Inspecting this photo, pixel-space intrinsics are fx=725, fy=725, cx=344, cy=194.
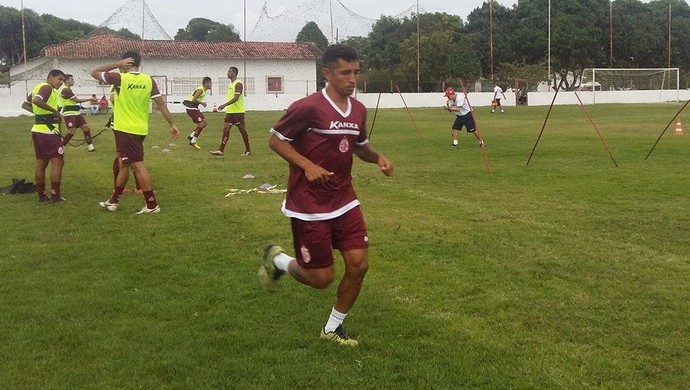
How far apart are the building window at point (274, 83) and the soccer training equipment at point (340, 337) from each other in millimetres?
58680

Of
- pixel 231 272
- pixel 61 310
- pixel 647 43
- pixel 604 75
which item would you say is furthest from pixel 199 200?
pixel 647 43

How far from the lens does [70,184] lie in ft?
41.8

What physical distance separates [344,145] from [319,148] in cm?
17

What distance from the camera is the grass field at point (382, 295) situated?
4.34 metres

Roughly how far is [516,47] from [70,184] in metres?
59.9

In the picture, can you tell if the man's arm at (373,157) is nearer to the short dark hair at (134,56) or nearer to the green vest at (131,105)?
the short dark hair at (134,56)

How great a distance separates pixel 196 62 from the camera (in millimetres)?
60719

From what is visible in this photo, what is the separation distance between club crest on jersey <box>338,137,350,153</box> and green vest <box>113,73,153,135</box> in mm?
5427

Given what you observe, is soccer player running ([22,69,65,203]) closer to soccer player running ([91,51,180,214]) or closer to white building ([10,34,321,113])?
soccer player running ([91,51,180,214])

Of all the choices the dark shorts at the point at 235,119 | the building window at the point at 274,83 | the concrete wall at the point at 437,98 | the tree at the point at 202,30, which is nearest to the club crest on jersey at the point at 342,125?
the dark shorts at the point at 235,119

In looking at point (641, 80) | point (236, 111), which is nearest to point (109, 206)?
point (236, 111)

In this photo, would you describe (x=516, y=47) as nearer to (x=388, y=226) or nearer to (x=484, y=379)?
(x=388, y=226)

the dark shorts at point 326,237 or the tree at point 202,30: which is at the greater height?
the tree at point 202,30

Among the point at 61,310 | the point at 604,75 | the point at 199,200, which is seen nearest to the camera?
the point at 61,310
